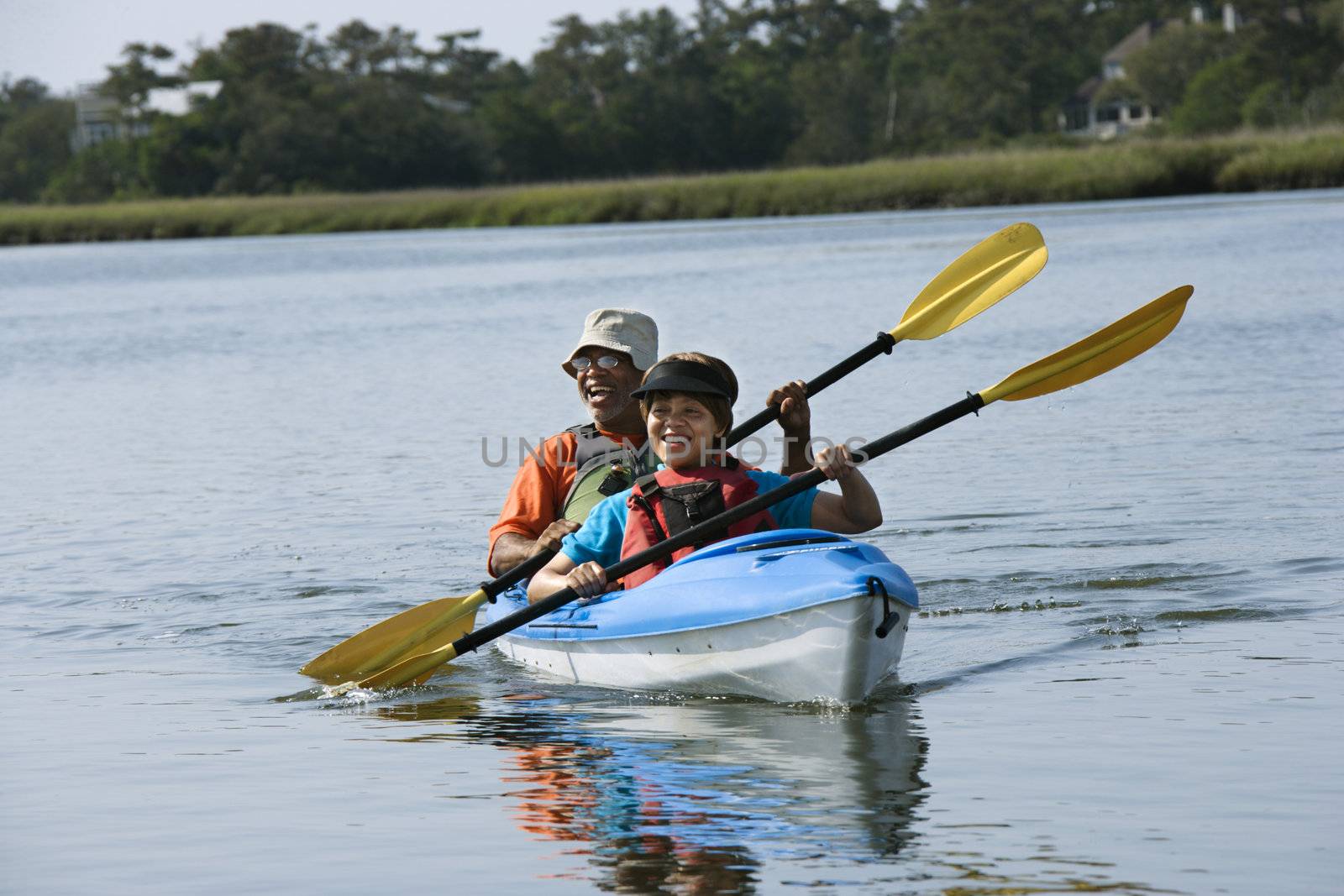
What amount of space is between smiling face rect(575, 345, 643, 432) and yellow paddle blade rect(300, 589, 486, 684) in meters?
0.90

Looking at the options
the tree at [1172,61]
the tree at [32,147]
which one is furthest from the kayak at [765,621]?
the tree at [1172,61]

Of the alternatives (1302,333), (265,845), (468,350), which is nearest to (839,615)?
(265,845)

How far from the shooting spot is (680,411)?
540cm

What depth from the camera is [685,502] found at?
563cm

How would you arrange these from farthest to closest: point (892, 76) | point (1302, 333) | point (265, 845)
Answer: point (892, 76) → point (1302, 333) → point (265, 845)

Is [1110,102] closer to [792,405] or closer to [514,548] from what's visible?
[514,548]

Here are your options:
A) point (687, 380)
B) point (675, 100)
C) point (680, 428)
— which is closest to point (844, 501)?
point (680, 428)

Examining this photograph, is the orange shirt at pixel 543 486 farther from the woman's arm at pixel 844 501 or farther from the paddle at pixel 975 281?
the paddle at pixel 975 281

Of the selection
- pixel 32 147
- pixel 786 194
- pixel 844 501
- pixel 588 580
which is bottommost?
pixel 588 580

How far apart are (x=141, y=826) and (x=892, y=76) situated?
259 ft

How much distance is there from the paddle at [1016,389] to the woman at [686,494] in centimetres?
9

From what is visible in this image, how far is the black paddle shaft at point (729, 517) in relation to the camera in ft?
18.1

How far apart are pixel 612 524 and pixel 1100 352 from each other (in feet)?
6.79

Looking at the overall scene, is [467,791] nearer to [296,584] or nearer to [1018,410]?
[296,584]
